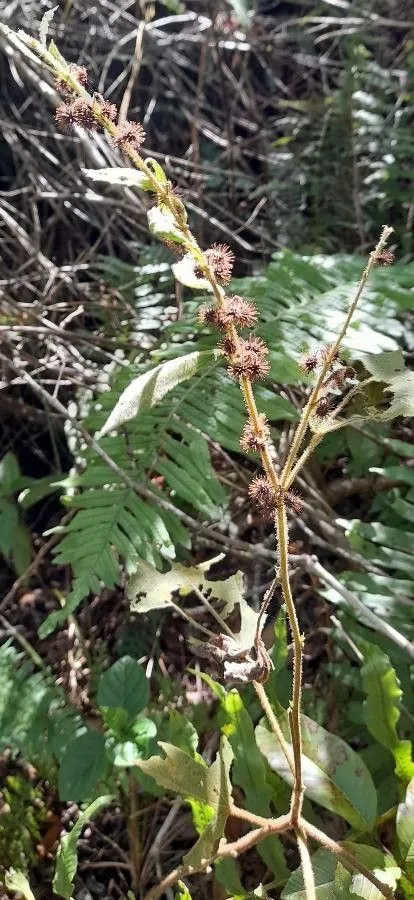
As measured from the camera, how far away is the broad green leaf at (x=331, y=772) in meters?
1.24

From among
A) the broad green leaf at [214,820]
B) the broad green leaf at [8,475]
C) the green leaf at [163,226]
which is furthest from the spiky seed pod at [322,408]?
the broad green leaf at [8,475]

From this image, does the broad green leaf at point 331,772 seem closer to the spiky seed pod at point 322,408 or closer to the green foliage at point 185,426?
the green foliage at point 185,426

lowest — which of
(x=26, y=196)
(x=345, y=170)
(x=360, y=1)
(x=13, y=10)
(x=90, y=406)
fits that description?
(x=90, y=406)

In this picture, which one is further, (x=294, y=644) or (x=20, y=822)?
(x=20, y=822)

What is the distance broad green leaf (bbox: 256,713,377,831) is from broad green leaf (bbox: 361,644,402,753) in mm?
70

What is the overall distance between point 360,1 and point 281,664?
2897 mm

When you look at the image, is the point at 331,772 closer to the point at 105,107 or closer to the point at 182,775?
the point at 182,775

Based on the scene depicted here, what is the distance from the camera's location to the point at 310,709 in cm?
161

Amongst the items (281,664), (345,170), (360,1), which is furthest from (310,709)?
(360,1)

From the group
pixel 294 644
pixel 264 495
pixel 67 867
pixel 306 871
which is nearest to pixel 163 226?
pixel 264 495

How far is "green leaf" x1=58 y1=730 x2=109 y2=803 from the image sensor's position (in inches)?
57.1

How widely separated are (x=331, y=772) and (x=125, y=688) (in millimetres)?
461

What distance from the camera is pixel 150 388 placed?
767 mm

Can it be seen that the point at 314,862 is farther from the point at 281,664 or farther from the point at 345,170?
the point at 345,170
